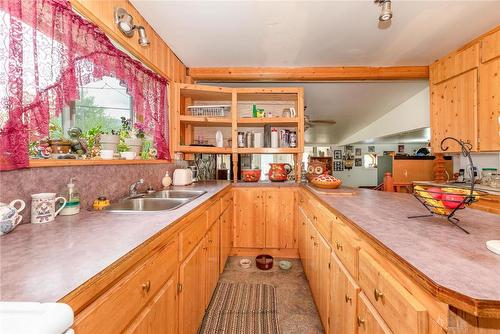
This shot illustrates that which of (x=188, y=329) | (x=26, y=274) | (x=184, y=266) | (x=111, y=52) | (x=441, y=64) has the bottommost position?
(x=188, y=329)

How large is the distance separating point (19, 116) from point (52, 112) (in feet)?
0.56

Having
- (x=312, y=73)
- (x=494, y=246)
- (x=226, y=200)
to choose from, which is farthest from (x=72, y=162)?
(x=312, y=73)

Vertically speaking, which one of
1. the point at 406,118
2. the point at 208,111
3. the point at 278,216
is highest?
the point at 406,118

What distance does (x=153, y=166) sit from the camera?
7.38 feet

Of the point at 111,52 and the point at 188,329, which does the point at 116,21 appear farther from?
the point at 188,329

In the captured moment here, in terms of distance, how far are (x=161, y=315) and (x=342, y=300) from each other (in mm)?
854

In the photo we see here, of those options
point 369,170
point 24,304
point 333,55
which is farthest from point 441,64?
point 369,170

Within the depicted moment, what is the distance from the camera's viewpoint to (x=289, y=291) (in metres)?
2.07

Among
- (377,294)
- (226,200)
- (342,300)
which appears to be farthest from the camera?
(226,200)

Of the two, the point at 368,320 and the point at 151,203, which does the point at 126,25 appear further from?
the point at 368,320

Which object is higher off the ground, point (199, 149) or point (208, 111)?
point (208, 111)

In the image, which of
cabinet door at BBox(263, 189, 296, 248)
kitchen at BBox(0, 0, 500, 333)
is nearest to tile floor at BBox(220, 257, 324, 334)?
kitchen at BBox(0, 0, 500, 333)

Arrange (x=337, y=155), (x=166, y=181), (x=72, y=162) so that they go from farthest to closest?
(x=337, y=155)
(x=166, y=181)
(x=72, y=162)

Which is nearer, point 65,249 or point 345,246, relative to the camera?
point 65,249
